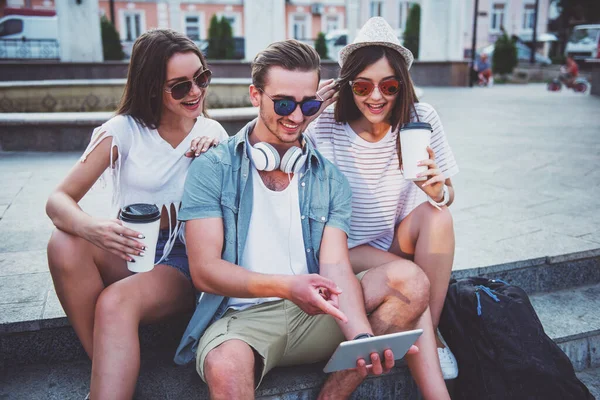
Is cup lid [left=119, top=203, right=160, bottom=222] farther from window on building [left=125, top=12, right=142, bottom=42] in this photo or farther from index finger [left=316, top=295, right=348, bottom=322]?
window on building [left=125, top=12, right=142, bottom=42]

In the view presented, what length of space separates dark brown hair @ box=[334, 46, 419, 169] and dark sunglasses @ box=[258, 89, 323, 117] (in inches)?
17.6

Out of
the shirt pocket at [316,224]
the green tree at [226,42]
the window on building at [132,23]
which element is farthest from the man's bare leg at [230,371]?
the window on building at [132,23]

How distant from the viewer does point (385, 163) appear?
104 inches

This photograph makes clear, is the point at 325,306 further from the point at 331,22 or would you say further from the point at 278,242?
the point at 331,22

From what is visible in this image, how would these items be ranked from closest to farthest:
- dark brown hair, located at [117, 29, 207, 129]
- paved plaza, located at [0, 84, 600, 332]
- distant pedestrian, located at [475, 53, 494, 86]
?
1. dark brown hair, located at [117, 29, 207, 129]
2. paved plaza, located at [0, 84, 600, 332]
3. distant pedestrian, located at [475, 53, 494, 86]

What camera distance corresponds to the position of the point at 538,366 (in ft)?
7.64

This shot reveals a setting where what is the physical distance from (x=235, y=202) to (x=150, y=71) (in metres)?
0.75

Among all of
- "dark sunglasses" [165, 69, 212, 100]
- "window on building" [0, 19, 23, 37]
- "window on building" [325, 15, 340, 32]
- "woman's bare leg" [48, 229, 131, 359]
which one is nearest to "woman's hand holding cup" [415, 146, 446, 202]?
"dark sunglasses" [165, 69, 212, 100]

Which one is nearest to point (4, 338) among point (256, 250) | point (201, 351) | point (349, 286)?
point (201, 351)

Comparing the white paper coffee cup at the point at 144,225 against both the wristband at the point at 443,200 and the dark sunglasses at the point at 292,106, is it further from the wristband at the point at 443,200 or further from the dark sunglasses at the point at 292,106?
the wristband at the point at 443,200

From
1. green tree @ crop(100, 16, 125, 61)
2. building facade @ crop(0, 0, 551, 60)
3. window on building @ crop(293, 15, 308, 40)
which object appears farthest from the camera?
window on building @ crop(293, 15, 308, 40)

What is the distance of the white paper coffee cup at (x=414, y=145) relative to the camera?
2.22 m

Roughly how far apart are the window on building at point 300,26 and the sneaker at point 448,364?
34368mm

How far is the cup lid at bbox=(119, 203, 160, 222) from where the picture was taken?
6.34ft
